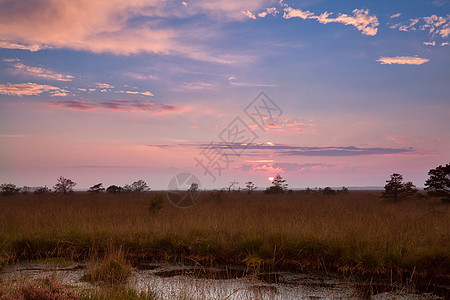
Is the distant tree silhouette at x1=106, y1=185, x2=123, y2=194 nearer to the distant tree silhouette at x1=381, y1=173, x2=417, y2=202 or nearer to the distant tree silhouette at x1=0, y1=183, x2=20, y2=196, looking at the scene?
the distant tree silhouette at x1=0, y1=183, x2=20, y2=196

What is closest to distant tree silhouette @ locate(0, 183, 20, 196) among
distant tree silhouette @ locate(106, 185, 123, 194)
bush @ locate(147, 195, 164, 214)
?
distant tree silhouette @ locate(106, 185, 123, 194)

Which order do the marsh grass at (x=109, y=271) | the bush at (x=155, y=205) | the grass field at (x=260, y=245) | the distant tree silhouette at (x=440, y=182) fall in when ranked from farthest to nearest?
the distant tree silhouette at (x=440, y=182) < the bush at (x=155, y=205) < the grass field at (x=260, y=245) < the marsh grass at (x=109, y=271)

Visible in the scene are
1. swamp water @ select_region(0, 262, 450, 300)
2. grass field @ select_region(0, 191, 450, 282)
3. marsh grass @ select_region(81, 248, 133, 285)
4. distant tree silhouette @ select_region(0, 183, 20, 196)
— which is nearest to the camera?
swamp water @ select_region(0, 262, 450, 300)

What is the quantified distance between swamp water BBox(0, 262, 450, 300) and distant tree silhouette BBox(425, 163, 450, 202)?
12.2 meters

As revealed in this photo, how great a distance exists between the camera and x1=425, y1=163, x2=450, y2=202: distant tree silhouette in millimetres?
17156

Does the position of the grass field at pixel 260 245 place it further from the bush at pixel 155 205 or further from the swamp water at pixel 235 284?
the bush at pixel 155 205

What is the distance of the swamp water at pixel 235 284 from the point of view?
605cm

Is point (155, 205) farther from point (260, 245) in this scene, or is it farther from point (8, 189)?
point (8, 189)

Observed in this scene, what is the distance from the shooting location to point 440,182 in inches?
686

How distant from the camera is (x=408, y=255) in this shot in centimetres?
780

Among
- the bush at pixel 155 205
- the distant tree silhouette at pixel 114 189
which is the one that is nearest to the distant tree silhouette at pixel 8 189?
the distant tree silhouette at pixel 114 189

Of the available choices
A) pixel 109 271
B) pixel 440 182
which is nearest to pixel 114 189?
pixel 440 182

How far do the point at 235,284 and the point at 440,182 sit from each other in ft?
49.8

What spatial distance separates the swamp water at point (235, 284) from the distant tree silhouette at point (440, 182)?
12187 mm
